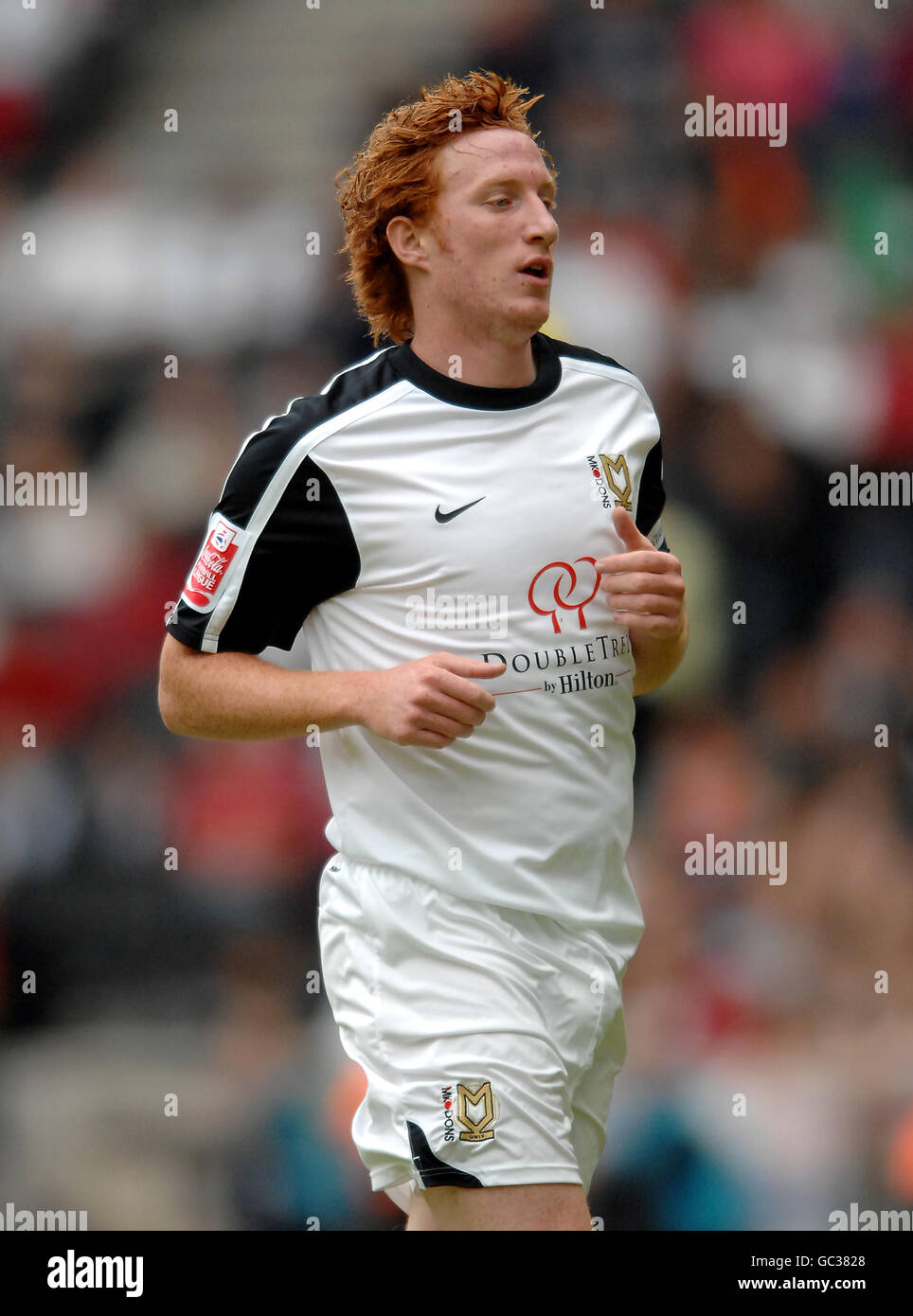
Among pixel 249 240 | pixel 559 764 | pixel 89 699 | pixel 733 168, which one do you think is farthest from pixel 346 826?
pixel 733 168

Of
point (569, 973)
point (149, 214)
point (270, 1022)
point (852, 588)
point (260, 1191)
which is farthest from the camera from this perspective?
point (149, 214)

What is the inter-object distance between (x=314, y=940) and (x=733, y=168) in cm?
285

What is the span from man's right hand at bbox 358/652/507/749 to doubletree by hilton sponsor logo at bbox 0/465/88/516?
271cm

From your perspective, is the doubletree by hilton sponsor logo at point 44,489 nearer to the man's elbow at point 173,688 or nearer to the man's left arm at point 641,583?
the man's elbow at point 173,688

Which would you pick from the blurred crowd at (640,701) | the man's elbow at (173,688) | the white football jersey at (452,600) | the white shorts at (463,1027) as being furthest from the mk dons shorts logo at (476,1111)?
the blurred crowd at (640,701)

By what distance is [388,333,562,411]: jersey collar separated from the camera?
2732 mm

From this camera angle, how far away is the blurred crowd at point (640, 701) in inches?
166

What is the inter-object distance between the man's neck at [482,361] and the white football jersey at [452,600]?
0.04 meters

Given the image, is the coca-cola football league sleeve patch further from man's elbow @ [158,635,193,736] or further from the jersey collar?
the jersey collar

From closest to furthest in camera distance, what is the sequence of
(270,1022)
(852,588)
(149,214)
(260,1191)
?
(260,1191)
(270,1022)
(852,588)
(149,214)

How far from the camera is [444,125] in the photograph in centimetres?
281

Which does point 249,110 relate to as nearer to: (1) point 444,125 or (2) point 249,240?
(2) point 249,240

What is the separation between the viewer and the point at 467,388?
2738 millimetres

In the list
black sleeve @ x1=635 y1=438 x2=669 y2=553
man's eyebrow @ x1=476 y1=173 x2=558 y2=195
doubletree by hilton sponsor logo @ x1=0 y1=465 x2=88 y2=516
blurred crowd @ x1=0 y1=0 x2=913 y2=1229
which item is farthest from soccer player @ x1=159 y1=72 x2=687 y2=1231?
doubletree by hilton sponsor logo @ x1=0 y1=465 x2=88 y2=516
